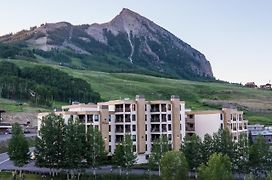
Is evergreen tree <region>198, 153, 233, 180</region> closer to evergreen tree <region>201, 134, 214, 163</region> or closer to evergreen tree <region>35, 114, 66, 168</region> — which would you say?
evergreen tree <region>201, 134, 214, 163</region>

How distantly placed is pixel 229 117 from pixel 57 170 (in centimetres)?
4757

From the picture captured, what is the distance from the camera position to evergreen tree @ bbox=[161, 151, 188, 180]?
88.8 metres

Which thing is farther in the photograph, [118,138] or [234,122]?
[234,122]

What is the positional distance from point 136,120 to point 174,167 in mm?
28447

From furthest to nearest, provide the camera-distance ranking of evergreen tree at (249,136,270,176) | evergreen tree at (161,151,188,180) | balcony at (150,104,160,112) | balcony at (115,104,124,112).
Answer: balcony at (150,104,160,112) → balcony at (115,104,124,112) → evergreen tree at (249,136,270,176) → evergreen tree at (161,151,188,180)

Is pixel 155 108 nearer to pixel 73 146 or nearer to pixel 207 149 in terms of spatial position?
pixel 207 149

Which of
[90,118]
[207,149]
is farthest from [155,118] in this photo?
[207,149]

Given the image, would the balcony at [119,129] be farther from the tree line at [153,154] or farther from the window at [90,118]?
the tree line at [153,154]

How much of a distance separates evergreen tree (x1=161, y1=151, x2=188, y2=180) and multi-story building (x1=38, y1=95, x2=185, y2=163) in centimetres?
2478

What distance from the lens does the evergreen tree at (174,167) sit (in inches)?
3497

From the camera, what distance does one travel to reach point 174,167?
88.8 meters

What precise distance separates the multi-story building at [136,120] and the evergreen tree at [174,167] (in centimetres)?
2478

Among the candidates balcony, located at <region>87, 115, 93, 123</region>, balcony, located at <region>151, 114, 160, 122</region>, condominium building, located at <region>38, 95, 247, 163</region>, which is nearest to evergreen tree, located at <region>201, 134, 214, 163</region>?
condominium building, located at <region>38, 95, 247, 163</region>

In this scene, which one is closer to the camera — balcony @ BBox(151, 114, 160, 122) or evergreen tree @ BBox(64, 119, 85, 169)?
evergreen tree @ BBox(64, 119, 85, 169)
